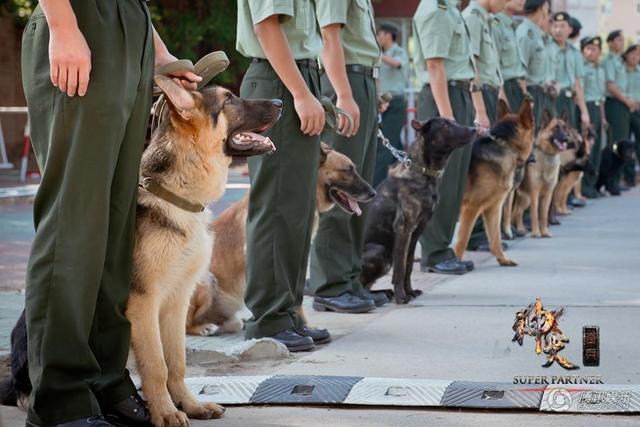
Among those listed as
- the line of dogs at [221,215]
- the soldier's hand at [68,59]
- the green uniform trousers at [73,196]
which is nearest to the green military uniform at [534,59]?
the line of dogs at [221,215]

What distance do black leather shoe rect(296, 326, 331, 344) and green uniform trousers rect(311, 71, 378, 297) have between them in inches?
45.0

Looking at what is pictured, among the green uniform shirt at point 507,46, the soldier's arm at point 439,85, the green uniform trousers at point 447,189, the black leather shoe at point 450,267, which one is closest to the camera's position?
the soldier's arm at point 439,85

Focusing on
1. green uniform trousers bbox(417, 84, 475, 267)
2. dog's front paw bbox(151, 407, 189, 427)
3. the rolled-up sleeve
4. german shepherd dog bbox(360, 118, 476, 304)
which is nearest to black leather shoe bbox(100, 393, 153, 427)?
dog's front paw bbox(151, 407, 189, 427)

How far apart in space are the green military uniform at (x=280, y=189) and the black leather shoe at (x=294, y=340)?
3cm

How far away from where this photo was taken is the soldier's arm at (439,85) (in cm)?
897

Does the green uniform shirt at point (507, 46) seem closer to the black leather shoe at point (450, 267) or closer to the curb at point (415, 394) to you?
the black leather shoe at point (450, 267)

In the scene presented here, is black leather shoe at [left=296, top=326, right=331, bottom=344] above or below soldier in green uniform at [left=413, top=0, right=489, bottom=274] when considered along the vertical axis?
below

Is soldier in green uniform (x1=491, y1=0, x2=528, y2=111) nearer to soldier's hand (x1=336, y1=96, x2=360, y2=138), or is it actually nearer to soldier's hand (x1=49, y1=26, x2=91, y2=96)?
soldier's hand (x1=336, y1=96, x2=360, y2=138)

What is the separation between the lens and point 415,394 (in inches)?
180

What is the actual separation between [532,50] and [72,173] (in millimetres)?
10663

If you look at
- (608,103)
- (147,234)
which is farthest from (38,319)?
(608,103)

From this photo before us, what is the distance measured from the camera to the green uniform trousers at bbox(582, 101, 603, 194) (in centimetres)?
1797

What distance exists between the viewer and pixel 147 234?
416 centimetres

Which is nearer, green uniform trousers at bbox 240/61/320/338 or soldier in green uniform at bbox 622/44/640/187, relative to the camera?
green uniform trousers at bbox 240/61/320/338
